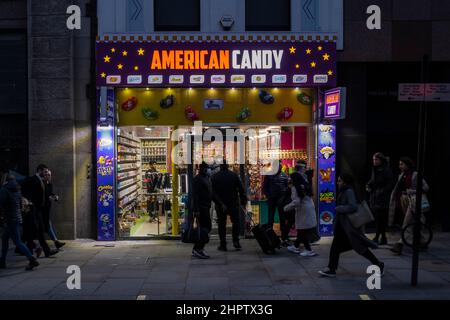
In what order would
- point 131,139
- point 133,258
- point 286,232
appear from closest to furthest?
point 133,258 → point 286,232 → point 131,139

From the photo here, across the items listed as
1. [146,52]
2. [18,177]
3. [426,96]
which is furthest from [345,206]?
[18,177]

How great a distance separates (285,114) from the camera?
13.8 m

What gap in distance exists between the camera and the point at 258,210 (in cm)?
1409

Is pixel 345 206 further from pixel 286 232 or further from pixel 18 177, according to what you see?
pixel 18 177

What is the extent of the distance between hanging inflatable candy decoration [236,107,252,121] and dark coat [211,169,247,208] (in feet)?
6.80

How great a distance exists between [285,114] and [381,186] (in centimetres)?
301

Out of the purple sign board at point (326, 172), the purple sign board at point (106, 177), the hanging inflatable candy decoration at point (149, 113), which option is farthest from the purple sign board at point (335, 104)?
the purple sign board at point (106, 177)

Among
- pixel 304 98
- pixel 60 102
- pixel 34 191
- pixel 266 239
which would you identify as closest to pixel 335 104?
pixel 304 98

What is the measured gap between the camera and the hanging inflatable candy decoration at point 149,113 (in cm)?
1357

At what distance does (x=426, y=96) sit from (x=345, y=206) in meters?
2.17

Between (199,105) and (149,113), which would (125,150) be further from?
(199,105)

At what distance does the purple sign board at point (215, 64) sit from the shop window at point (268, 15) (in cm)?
91

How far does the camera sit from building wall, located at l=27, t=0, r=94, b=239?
1333cm

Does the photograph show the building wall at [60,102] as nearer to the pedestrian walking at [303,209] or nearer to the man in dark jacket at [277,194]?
the man in dark jacket at [277,194]
